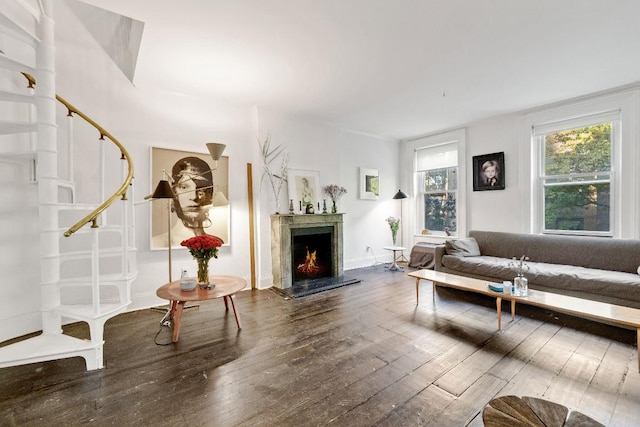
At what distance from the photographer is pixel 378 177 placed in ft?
18.5

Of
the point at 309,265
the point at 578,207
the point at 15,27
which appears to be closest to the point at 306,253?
the point at 309,265

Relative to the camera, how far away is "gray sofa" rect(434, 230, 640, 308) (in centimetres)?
273

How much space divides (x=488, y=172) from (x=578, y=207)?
1274 mm

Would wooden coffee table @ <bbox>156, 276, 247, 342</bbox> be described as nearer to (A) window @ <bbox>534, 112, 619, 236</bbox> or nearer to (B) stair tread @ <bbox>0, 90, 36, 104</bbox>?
(B) stair tread @ <bbox>0, 90, 36, 104</bbox>

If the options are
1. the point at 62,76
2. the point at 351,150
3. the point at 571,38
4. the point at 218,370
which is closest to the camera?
the point at 218,370

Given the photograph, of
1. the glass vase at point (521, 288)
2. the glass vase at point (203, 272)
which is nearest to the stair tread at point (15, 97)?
the glass vase at point (203, 272)

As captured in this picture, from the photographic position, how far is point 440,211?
17.9ft

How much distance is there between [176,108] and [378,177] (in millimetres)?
3796

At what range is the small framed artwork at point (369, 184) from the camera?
213 inches

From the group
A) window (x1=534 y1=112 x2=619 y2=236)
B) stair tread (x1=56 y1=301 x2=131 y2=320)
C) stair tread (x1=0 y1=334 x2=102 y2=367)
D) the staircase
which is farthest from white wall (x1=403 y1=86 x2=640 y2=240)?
stair tread (x1=0 y1=334 x2=102 y2=367)

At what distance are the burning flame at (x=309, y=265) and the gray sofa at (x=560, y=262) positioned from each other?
76.4 inches

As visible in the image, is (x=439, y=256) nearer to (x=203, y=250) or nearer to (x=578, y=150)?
(x=578, y=150)

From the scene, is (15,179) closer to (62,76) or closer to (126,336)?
(62,76)

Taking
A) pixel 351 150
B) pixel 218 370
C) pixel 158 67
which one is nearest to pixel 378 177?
pixel 351 150
